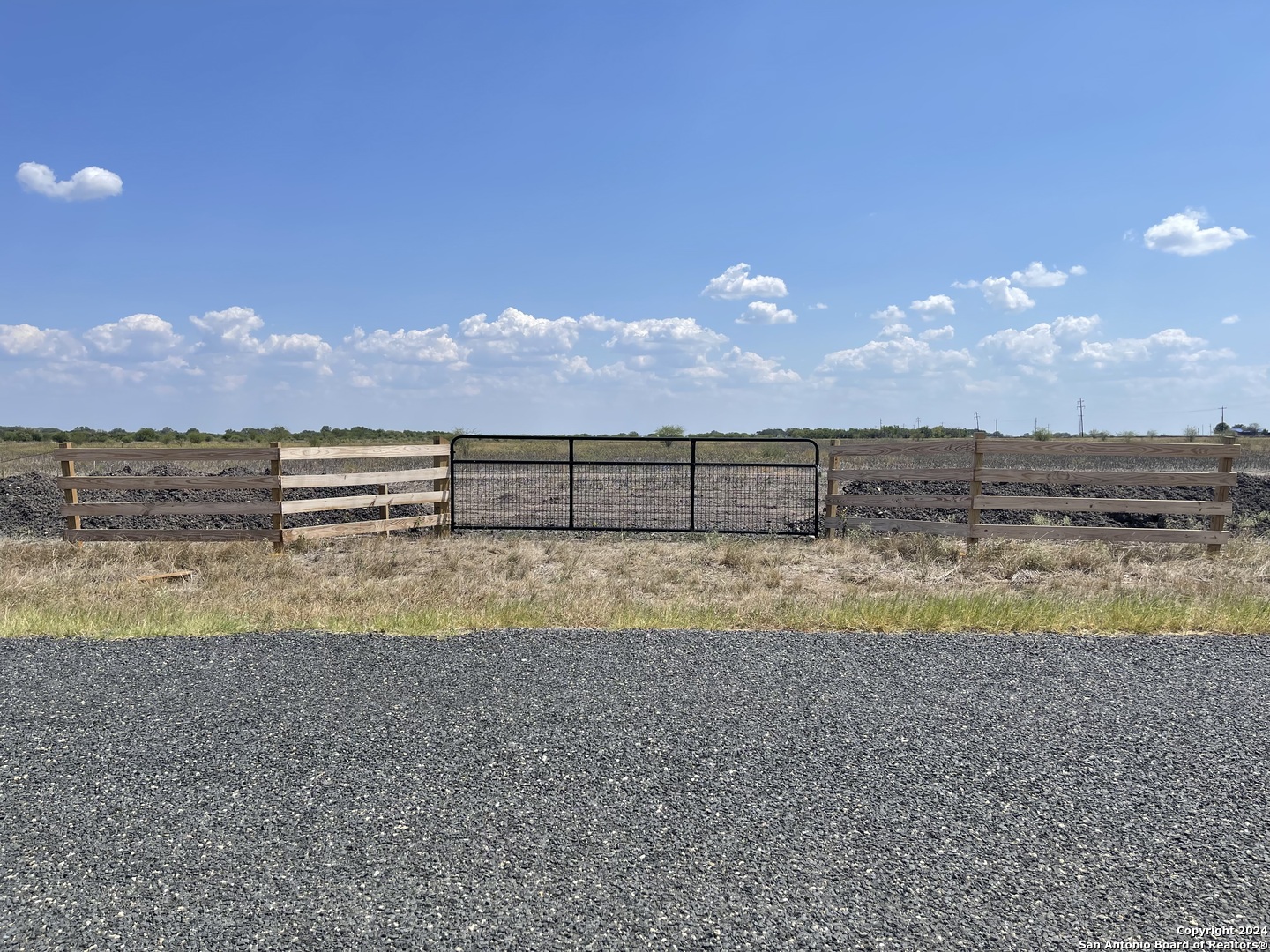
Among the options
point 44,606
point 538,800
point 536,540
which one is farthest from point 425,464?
point 538,800

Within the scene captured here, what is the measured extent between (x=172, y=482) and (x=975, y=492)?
12135mm

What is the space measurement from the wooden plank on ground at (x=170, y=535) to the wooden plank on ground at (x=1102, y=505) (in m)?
10.9

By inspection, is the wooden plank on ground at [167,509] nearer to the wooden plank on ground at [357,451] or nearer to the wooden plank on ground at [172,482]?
the wooden plank on ground at [172,482]

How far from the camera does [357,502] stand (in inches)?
525

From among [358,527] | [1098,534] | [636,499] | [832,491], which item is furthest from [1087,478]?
[358,527]

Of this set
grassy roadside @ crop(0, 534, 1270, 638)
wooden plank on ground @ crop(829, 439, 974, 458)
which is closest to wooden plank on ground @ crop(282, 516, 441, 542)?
grassy roadside @ crop(0, 534, 1270, 638)

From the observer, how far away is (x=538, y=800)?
3873mm

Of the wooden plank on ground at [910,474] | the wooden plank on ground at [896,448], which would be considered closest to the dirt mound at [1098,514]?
the wooden plank on ground at [910,474]

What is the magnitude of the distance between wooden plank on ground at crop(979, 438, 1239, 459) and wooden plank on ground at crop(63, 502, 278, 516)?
35.6ft

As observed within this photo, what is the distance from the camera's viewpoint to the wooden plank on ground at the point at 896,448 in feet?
43.2

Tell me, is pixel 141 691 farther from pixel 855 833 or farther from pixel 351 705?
pixel 855 833

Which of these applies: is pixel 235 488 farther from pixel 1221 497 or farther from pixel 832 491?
pixel 1221 497

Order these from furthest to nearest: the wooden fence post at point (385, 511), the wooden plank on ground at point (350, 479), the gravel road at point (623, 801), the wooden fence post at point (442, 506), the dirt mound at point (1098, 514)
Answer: the dirt mound at point (1098, 514)
the wooden fence post at point (442, 506)
the wooden fence post at point (385, 511)
the wooden plank on ground at point (350, 479)
the gravel road at point (623, 801)

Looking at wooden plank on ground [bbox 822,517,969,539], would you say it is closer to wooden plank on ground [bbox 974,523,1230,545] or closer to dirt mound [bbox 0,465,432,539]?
wooden plank on ground [bbox 974,523,1230,545]
